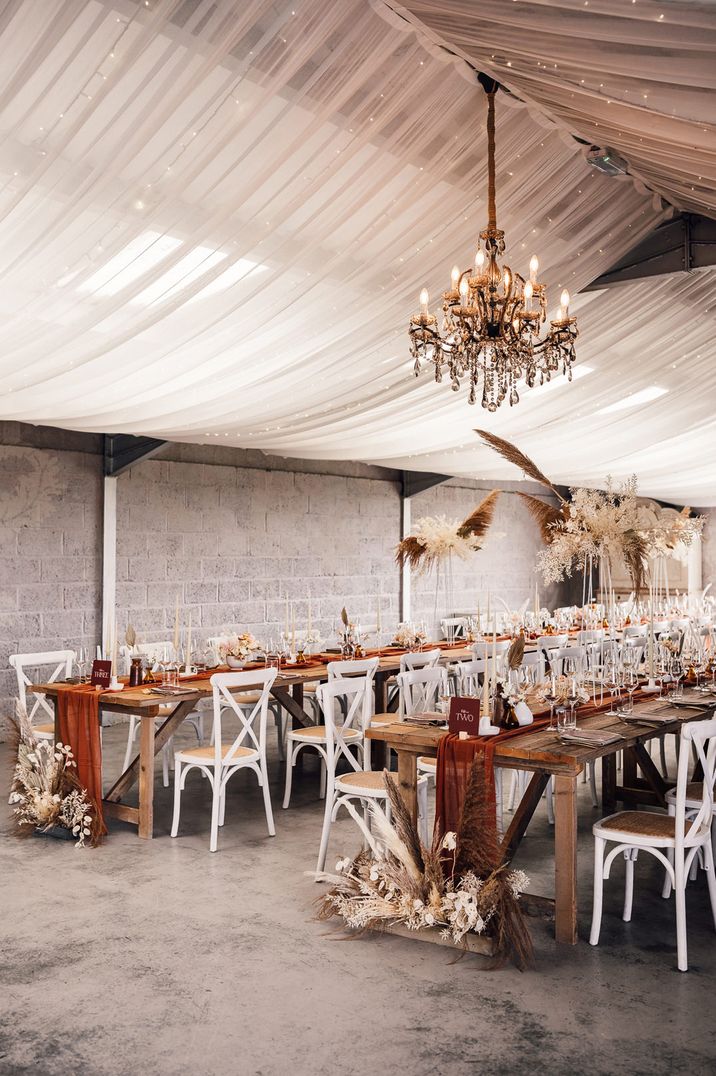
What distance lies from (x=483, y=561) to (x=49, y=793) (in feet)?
31.2

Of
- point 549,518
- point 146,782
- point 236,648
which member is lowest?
point 146,782

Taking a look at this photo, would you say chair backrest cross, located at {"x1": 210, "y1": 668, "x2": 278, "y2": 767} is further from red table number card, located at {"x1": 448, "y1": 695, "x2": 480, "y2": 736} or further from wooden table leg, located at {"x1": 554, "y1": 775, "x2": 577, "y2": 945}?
wooden table leg, located at {"x1": 554, "y1": 775, "x2": 577, "y2": 945}

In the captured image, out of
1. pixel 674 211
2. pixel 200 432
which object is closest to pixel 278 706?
pixel 200 432

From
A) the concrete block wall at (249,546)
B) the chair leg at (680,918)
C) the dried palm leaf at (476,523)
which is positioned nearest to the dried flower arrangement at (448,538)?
the dried palm leaf at (476,523)

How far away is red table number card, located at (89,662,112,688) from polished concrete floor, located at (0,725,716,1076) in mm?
1156

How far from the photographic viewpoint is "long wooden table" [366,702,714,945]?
3.92m

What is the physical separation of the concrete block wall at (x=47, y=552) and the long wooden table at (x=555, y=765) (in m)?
4.82

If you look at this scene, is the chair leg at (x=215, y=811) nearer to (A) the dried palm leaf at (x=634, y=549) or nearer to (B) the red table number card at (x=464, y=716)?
(B) the red table number card at (x=464, y=716)

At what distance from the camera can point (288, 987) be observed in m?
3.46

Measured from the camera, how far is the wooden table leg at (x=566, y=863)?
3906 mm

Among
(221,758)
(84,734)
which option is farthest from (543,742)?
(84,734)

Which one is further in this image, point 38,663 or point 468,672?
point 38,663

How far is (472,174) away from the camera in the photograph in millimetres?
5266

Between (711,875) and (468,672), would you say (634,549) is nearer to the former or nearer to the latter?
(468,672)
